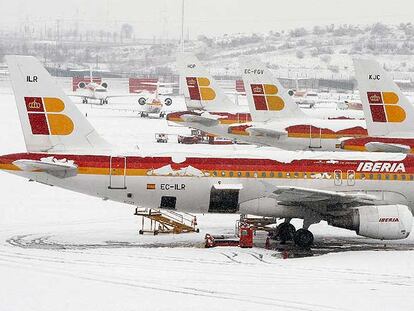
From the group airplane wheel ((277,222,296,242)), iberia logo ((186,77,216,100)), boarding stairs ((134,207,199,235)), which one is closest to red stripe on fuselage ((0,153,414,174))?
airplane wheel ((277,222,296,242))

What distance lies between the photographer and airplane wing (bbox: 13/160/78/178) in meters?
33.1

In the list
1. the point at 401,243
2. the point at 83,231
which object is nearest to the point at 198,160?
the point at 83,231

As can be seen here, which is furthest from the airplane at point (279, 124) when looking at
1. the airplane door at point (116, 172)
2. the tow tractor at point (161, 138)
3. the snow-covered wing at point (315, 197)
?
the airplane door at point (116, 172)

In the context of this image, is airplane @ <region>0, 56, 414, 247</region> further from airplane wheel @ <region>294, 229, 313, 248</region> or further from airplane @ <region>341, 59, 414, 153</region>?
airplane @ <region>341, 59, 414, 153</region>

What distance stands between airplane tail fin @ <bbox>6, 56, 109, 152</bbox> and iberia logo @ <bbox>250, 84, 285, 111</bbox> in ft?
77.9

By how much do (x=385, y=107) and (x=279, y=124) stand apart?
15334 millimetres

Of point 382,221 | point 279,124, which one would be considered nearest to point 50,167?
point 382,221

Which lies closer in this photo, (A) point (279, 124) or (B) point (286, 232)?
(B) point (286, 232)

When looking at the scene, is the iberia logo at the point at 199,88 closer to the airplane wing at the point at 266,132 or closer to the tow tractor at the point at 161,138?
the tow tractor at the point at 161,138

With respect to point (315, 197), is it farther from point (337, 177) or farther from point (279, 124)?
point (279, 124)

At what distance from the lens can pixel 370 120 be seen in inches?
1623

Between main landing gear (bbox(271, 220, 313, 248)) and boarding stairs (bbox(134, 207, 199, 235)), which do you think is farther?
boarding stairs (bbox(134, 207, 199, 235))

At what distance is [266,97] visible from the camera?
56.8 meters

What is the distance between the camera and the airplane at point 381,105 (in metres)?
40.9
